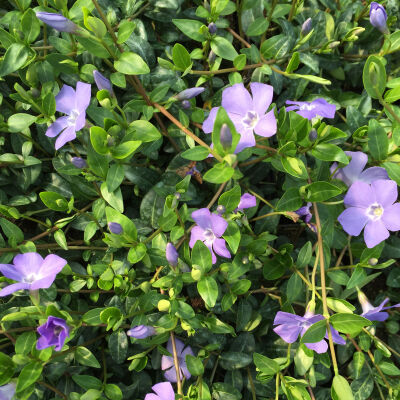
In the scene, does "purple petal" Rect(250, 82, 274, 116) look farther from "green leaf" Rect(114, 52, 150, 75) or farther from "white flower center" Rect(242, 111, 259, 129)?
"green leaf" Rect(114, 52, 150, 75)

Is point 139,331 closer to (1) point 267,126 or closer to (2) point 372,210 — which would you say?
(1) point 267,126

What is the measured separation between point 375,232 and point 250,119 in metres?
0.61

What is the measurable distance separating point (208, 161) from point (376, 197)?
665 mm

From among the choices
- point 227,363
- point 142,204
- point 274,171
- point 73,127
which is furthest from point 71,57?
point 227,363

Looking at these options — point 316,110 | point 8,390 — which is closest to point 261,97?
point 316,110

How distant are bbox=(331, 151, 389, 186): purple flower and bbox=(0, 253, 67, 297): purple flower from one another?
42.8 inches

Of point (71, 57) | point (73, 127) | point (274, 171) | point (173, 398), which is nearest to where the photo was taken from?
point (173, 398)

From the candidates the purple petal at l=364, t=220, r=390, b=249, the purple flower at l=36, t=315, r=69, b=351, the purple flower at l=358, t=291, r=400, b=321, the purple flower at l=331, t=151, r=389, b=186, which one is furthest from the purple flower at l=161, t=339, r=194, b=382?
the purple flower at l=331, t=151, r=389, b=186

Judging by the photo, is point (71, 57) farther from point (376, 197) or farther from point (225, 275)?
point (376, 197)

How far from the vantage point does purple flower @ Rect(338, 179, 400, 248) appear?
1509mm

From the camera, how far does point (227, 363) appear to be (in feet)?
5.86

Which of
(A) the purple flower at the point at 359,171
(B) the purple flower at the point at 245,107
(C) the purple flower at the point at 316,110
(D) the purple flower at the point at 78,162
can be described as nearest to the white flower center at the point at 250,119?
(B) the purple flower at the point at 245,107

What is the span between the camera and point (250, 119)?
1.50 metres

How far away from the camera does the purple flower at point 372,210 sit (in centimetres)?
151
